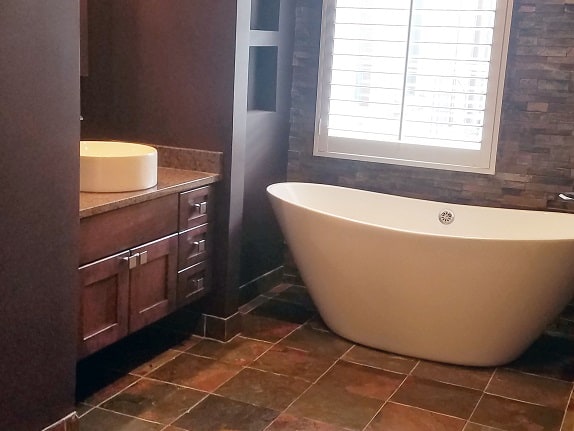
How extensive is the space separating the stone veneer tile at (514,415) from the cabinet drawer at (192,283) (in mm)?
1248

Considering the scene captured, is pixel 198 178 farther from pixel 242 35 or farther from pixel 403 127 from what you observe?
pixel 403 127

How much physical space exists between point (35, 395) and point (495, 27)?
8.31 ft

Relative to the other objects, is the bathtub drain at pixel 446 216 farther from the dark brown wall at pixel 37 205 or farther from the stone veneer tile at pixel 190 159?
the dark brown wall at pixel 37 205

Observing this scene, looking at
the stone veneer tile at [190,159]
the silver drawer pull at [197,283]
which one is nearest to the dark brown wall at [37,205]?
the silver drawer pull at [197,283]

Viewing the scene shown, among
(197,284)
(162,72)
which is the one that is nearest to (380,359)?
(197,284)

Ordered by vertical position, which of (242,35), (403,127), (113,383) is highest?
(242,35)

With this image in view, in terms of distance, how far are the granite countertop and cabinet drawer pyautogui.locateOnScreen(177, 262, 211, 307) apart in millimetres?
360

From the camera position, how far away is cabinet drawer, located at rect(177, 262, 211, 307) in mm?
3178

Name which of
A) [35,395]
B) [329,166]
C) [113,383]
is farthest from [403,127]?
[35,395]

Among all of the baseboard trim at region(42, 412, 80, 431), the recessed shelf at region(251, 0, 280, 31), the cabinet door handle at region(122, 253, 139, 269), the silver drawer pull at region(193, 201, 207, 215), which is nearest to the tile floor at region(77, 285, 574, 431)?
the baseboard trim at region(42, 412, 80, 431)

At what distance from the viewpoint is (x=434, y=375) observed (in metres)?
3.17

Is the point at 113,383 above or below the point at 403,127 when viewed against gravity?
below

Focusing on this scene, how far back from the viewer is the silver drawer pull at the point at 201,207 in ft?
10.5

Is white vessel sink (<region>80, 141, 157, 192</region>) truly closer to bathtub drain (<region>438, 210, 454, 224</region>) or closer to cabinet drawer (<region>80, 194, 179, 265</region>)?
cabinet drawer (<region>80, 194, 179, 265</region>)
